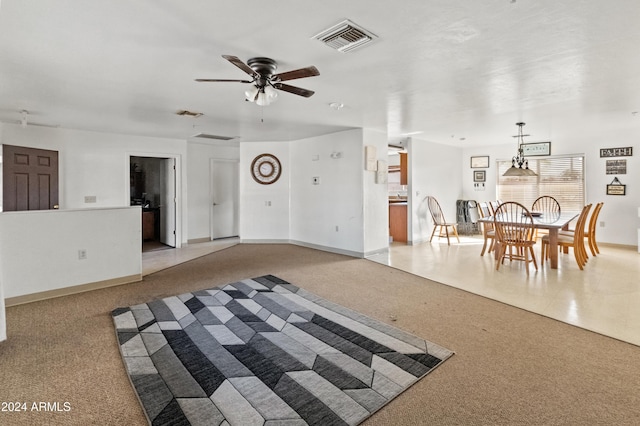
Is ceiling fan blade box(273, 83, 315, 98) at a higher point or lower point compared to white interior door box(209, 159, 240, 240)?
higher

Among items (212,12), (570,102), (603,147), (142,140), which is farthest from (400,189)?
(212,12)

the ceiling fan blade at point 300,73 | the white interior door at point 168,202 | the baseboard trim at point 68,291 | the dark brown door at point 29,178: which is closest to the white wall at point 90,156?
the dark brown door at point 29,178

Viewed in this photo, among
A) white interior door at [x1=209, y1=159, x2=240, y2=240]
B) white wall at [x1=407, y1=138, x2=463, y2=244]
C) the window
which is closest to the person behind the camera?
the window

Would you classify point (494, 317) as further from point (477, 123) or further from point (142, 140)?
point (142, 140)

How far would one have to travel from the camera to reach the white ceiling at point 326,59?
6.58ft

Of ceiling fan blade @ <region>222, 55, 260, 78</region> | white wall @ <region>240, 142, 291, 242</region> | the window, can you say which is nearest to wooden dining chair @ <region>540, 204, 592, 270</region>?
the window

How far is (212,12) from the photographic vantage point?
200 cm

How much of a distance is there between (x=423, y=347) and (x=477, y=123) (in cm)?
433

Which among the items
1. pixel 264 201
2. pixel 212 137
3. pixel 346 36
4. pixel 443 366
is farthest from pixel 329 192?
pixel 443 366

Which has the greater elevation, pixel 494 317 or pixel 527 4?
pixel 527 4

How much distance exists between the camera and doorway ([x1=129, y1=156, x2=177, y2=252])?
6.88 m

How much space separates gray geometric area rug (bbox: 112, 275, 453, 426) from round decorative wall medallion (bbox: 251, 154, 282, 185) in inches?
158

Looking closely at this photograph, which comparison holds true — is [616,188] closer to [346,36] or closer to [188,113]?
[346,36]

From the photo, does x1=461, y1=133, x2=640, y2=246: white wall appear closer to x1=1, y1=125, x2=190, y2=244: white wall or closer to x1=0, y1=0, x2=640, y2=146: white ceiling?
x1=0, y1=0, x2=640, y2=146: white ceiling
